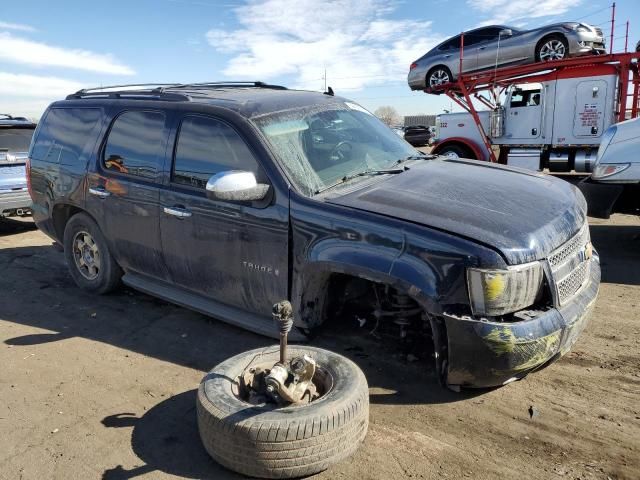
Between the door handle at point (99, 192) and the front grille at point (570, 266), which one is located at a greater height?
the door handle at point (99, 192)

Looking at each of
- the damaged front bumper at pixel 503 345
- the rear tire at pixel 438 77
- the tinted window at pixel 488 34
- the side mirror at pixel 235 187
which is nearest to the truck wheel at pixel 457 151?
the rear tire at pixel 438 77

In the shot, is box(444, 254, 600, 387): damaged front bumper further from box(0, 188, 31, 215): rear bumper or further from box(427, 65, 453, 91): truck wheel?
box(427, 65, 453, 91): truck wheel

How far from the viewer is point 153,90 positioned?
15.0 feet

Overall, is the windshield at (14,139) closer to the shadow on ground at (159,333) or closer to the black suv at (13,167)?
the black suv at (13,167)

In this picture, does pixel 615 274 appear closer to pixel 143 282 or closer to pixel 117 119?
pixel 143 282

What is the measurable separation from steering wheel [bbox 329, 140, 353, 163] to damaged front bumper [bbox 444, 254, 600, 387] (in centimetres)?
152

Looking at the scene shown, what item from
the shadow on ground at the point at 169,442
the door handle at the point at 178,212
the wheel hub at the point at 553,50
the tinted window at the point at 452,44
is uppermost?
the tinted window at the point at 452,44

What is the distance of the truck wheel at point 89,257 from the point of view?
4.91 meters

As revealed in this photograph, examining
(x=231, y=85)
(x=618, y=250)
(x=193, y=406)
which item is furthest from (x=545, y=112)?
(x=193, y=406)

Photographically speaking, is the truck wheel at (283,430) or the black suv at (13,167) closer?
the truck wheel at (283,430)

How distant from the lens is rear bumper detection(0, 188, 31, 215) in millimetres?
7949

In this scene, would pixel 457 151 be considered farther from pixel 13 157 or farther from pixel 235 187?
pixel 235 187

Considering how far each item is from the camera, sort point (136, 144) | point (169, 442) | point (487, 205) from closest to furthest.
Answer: point (169, 442) → point (487, 205) → point (136, 144)

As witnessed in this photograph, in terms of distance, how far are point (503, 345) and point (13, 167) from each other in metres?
8.02
